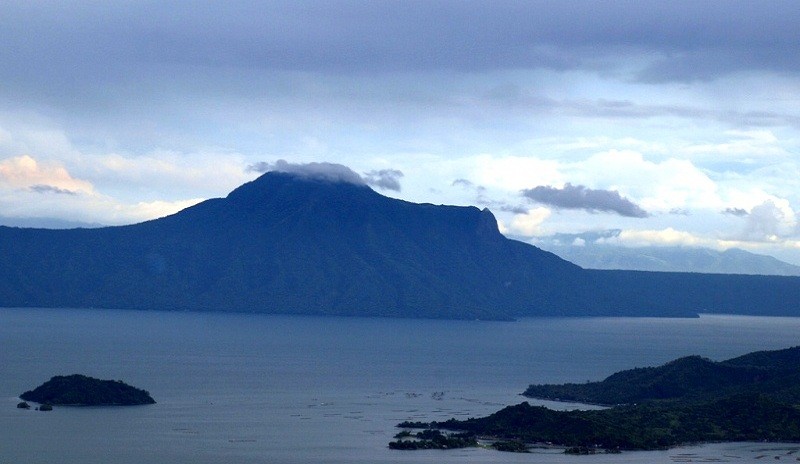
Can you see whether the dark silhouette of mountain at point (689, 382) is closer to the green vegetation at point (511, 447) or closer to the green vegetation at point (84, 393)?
the green vegetation at point (511, 447)

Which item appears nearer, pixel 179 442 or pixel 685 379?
pixel 179 442

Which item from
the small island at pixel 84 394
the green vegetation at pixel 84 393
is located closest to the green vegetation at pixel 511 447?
the small island at pixel 84 394

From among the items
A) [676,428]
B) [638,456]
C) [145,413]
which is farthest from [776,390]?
[145,413]

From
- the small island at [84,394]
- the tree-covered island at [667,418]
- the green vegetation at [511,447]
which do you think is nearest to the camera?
the green vegetation at [511,447]

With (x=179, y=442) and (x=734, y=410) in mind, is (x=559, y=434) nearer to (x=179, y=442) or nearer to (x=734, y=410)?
(x=734, y=410)

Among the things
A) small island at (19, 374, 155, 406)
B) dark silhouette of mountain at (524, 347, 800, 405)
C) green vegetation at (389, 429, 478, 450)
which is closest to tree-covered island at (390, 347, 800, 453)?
dark silhouette of mountain at (524, 347, 800, 405)

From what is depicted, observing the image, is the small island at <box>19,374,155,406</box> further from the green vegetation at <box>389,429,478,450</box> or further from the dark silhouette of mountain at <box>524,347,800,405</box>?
the dark silhouette of mountain at <box>524,347,800,405</box>

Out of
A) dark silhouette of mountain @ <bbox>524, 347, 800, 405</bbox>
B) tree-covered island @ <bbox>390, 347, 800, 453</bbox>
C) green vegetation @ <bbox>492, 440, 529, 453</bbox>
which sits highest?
dark silhouette of mountain @ <bbox>524, 347, 800, 405</bbox>

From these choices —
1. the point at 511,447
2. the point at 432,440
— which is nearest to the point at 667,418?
the point at 511,447
